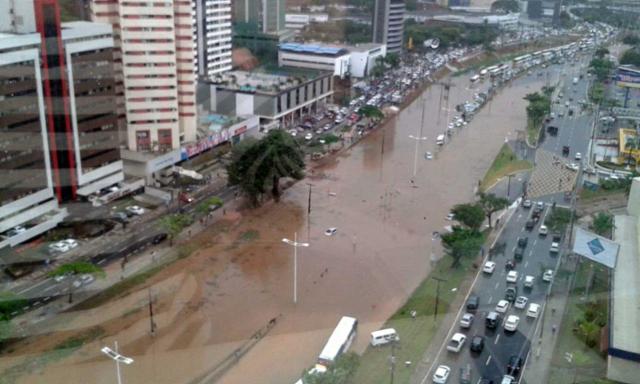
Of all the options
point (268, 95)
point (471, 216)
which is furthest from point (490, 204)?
point (268, 95)

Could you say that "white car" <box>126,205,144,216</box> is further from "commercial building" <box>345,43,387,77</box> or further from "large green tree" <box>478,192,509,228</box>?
"commercial building" <box>345,43,387,77</box>

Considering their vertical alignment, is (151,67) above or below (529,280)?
above

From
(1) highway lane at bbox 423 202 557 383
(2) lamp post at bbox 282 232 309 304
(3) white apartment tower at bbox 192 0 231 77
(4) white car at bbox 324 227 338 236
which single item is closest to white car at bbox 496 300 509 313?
(1) highway lane at bbox 423 202 557 383

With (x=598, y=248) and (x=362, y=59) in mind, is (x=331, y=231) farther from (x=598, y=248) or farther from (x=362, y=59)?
(x=362, y=59)

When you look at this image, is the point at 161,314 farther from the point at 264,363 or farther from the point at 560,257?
the point at 560,257

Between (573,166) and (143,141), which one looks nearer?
(143,141)

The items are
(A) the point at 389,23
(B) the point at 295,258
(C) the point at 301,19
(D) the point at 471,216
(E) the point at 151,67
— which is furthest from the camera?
(A) the point at 389,23
